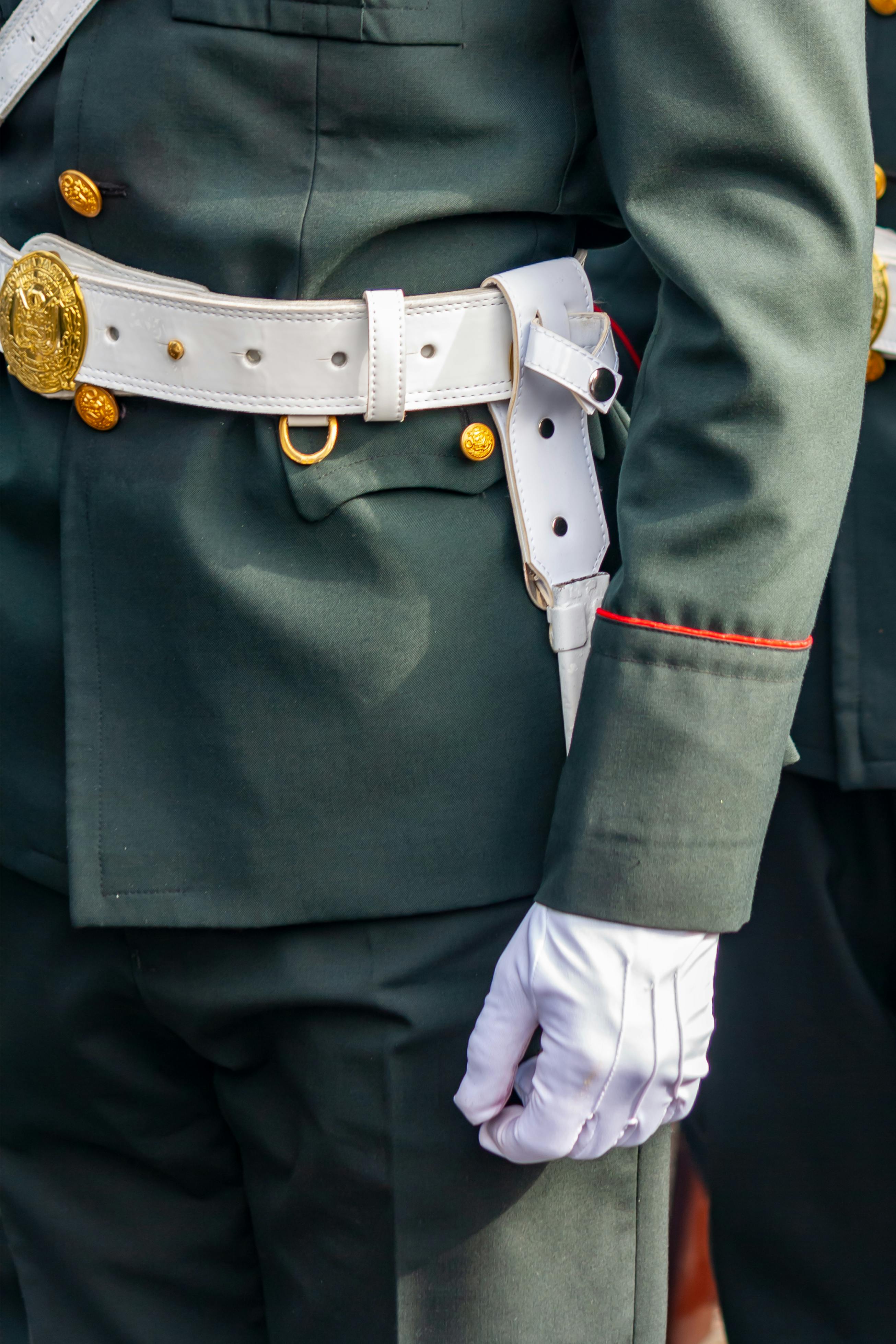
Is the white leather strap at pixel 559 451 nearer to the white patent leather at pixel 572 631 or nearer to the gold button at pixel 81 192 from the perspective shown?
the white patent leather at pixel 572 631

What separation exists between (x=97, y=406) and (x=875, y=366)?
69 centimetres

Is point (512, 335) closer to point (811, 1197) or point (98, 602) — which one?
point (98, 602)

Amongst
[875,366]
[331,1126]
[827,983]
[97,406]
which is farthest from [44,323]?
[827,983]

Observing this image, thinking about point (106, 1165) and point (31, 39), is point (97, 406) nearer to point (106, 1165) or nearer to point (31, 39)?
point (31, 39)

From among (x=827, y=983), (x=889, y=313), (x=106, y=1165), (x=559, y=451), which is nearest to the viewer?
(x=559, y=451)

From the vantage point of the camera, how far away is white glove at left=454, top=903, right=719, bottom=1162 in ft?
Answer: 2.70

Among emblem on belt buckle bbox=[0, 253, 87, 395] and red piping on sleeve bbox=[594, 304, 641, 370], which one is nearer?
emblem on belt buckle bbox=[0, 253, 87, 395]

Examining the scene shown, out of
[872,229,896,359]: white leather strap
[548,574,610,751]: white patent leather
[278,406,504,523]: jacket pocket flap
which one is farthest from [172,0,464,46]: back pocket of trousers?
[872,229,896,359]: white leather strap

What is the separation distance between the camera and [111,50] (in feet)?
2.86

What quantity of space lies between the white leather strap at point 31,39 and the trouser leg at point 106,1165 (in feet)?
1.89

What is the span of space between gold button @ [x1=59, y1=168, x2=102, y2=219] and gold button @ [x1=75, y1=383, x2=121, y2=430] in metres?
0.11

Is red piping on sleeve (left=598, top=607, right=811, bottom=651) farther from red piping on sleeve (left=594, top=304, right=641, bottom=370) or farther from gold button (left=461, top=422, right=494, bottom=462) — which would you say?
red piping on sleeve (left=594, top=304, right=641, bottom=370)

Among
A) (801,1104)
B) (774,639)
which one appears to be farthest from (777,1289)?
(774,639)

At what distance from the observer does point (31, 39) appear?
91 cm
